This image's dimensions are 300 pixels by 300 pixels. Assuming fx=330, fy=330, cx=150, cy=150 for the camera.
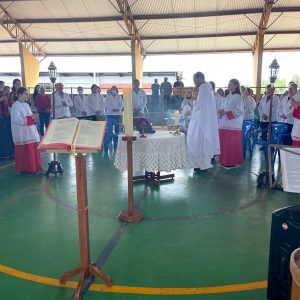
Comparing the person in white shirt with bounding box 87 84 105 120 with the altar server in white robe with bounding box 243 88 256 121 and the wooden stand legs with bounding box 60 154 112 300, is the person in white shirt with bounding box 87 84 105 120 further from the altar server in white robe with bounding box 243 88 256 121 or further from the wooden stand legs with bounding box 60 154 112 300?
the wooden stand legs with bounding box 60 154 112 300

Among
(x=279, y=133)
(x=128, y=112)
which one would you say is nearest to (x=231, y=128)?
(x=279, y=133)

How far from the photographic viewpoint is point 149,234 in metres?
3.51

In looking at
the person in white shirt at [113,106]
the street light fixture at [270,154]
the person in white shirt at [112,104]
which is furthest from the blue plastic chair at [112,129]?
the street light fixture at [270,154]

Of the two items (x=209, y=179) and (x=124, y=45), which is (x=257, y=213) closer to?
(x=209, y=179)

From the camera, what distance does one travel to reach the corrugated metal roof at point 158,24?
1376 centimetres

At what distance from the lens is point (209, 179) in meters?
5.65

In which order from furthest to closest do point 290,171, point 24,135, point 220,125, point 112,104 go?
1. point 112,104
2. point 220,125
3. point 24,135
4. point 290,171

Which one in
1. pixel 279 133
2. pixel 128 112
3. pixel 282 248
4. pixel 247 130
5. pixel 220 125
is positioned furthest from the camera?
pixel 247 130

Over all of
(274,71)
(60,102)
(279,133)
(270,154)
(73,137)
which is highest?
(274,71)

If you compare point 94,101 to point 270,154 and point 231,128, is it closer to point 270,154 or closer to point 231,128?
point 231,128

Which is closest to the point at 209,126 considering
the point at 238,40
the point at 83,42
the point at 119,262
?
the point at 119,262

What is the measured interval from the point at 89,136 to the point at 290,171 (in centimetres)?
142

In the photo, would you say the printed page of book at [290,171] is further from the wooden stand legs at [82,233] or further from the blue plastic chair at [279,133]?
the blue plastic chair at [279,133]

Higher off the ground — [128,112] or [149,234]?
[128,112]
